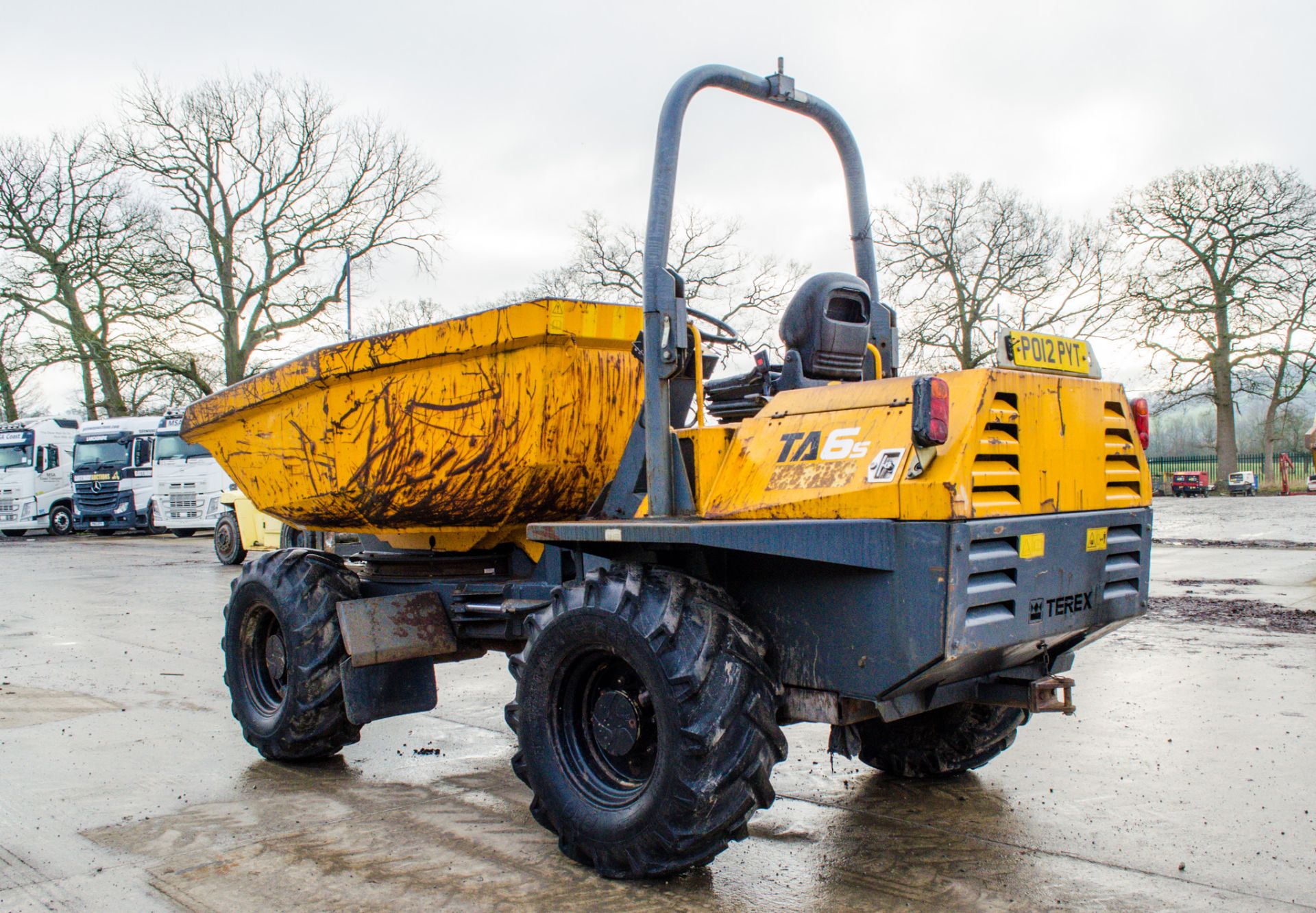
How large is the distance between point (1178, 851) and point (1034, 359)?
190 centimetres

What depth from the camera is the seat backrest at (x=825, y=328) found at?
13.5ft

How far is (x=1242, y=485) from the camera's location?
38312mm

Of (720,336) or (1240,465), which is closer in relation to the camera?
(720,336)

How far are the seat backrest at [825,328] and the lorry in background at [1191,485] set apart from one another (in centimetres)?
3946

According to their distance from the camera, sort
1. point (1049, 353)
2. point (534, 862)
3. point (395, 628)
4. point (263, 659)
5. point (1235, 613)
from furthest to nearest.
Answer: point (1235, 613) → point (263, 659) → point (395, 628) → point (534, 862) → point (1049, 353)

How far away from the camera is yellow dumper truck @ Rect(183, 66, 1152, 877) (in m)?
3.37

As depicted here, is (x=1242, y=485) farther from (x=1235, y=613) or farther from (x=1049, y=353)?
(x=1049, y=353)

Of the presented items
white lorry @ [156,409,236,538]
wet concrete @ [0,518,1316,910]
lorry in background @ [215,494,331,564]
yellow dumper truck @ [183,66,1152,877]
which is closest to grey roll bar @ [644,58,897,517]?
yellow dumper truck @ [183,66,1152,877]

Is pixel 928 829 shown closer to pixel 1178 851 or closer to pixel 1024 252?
pixel 1178 851

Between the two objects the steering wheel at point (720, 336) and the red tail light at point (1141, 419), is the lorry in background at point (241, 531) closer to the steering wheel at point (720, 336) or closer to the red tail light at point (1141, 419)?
the steering wheel at point (720, 336)

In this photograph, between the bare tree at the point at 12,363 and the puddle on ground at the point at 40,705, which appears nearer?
the puddle on ground at the point at 40,705

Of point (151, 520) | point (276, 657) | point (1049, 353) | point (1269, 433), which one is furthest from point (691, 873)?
point (1269, 433)

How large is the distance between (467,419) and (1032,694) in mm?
2490

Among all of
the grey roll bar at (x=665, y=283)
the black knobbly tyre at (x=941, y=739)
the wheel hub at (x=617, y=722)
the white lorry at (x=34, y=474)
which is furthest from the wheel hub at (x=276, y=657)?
the white lorry at (x=34, y=474)
